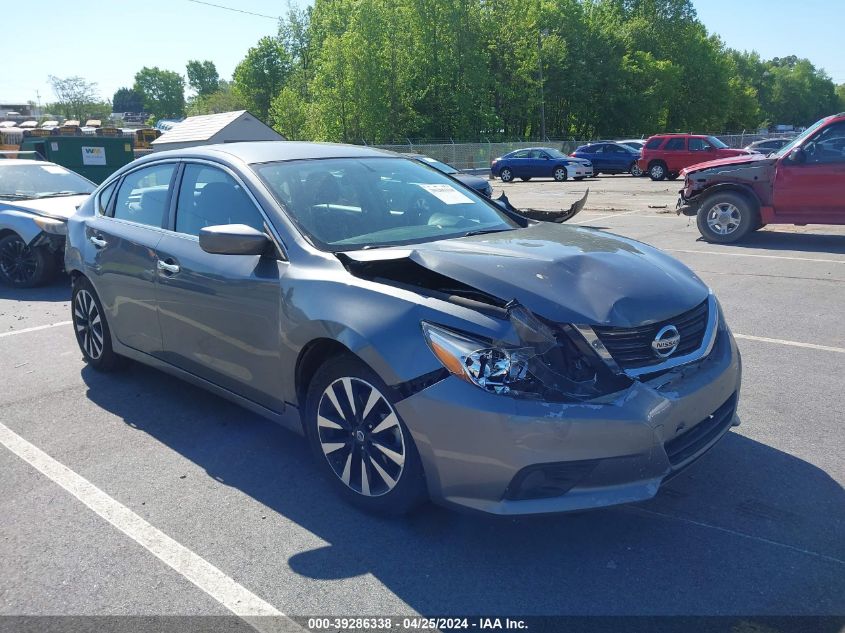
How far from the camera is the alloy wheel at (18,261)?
9.21 meters

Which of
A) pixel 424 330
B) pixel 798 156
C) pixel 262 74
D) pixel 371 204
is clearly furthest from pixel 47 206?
pixel 262 74

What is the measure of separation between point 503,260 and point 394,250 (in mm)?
523

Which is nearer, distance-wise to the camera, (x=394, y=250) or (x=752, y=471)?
(x=394, y=250)

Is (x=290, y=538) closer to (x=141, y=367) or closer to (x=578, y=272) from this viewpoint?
(x=578, y=272)

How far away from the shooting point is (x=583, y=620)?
2.62 meters

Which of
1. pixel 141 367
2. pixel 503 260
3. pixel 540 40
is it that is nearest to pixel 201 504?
pixel 503 260

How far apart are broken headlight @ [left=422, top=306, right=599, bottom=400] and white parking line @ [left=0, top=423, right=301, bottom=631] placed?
1157 millimetres

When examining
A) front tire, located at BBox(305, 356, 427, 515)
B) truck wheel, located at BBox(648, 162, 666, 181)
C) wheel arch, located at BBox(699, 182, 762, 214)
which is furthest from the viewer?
truck wheel, located at BBox(648, 162, 666, 181)

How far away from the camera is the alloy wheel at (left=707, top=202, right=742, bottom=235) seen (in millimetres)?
11227

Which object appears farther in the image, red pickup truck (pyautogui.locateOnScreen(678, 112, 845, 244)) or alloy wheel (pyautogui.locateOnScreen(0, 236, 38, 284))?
red pickup truck (pyautogui.locateOnScreen(678, 112, 845, 244))

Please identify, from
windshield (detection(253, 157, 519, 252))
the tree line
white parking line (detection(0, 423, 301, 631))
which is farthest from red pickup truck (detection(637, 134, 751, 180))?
white parking line (detection(0, 423, 301, 631))

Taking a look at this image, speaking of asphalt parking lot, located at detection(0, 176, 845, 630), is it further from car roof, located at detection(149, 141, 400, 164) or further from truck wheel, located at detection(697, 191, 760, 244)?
truck wheel, located at detection(697, 191, 760, 244)

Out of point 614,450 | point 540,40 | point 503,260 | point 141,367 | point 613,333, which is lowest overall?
point 141,367

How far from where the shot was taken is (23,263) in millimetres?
9273
